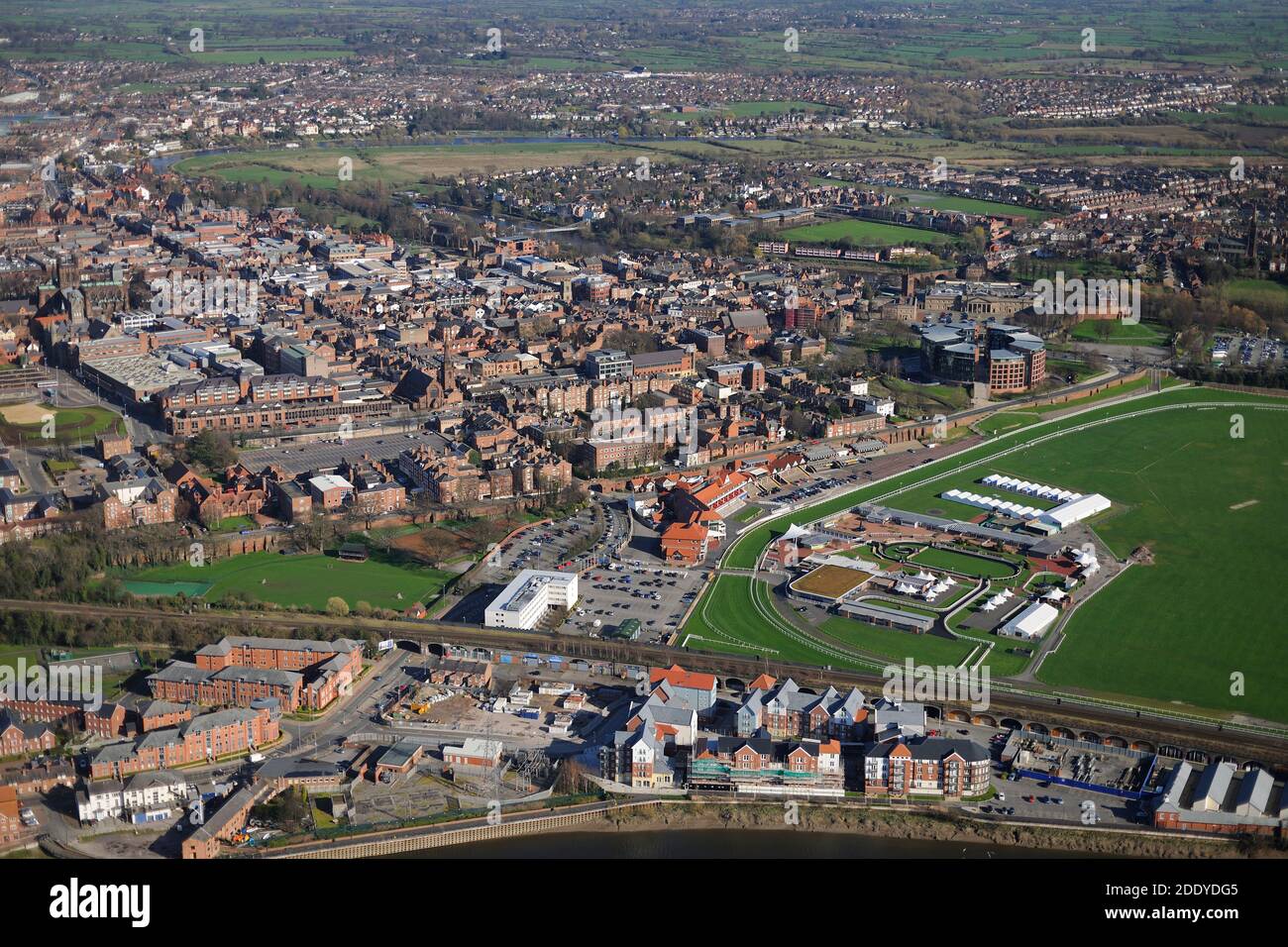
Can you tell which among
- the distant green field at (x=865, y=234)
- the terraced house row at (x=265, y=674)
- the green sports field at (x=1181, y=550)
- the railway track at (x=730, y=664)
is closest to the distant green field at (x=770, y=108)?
the distant green field at (x=865, y=234)

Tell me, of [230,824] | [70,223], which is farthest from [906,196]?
[230,824]

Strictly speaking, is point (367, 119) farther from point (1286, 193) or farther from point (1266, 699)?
point (1266, 699)

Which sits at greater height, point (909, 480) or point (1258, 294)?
point (1258, 294)

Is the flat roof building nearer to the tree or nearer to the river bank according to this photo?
the river bank

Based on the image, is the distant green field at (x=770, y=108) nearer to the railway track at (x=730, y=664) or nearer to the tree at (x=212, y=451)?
the tree at (x=212, y=451)

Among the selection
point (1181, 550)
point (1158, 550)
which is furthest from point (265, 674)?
point (1181, 550)

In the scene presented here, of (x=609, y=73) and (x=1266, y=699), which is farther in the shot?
(x=609, y=73)

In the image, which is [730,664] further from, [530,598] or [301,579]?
[301,579]
